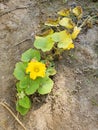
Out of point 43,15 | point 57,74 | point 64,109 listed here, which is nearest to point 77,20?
point 43,15

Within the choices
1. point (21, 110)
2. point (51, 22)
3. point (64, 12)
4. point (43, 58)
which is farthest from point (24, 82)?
point (64, 12)

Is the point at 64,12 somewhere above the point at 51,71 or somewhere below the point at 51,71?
above

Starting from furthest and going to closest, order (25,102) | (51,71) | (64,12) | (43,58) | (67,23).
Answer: (64,12) → (67,23) → (43,58) → (51,71) → (25,102)

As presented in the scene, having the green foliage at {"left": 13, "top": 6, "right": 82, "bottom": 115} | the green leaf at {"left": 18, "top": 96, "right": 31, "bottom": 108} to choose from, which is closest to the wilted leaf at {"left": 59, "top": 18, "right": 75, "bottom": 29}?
the green foliage at {"left": 13, "top": 6, "right": 82, "bottom": 115}

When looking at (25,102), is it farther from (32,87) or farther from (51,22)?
(51,22)

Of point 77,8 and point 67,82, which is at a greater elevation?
point 77,8

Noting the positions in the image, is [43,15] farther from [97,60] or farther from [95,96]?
[95,96]

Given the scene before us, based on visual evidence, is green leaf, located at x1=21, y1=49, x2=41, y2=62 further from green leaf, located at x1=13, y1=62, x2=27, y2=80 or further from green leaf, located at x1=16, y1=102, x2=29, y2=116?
green leaf, located at x1=16, y1=102, x2=29, y2=116
